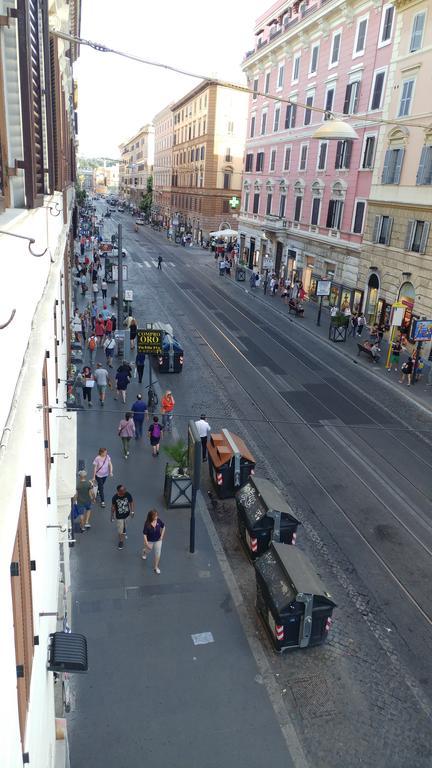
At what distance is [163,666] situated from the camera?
323 inches

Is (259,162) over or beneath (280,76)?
beneath

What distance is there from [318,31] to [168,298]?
65.6ft

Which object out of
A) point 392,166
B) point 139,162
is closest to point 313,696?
point 392,166

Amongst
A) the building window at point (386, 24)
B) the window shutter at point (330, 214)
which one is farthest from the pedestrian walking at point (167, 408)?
the building window at point (386, 24)

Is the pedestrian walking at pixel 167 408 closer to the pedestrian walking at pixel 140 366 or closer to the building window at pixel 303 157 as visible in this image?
the pedestrian walking at pixel 140 366

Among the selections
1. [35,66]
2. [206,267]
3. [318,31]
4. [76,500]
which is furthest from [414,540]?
[206,267]

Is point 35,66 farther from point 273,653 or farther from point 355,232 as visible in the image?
point 355,232

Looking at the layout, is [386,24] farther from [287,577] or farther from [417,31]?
[287,577]

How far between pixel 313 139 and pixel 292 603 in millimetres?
30185

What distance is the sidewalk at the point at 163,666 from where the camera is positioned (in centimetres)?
704

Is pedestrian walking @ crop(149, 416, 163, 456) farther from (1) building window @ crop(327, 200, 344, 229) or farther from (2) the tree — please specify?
(2) the tree

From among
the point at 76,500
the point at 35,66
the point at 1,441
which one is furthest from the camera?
the point at 76,500

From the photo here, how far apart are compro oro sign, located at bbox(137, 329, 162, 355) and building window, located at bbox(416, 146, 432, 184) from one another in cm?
1530

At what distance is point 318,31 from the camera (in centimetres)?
3538
